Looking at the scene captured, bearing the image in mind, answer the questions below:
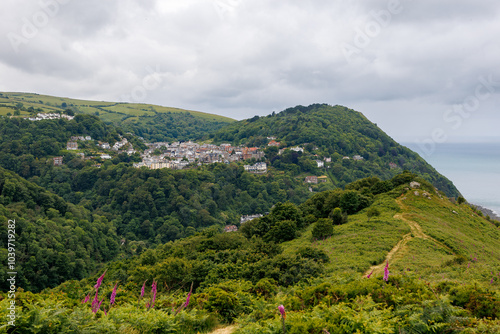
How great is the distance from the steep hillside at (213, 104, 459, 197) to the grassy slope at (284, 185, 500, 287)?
62.9 metres

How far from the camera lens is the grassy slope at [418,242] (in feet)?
37.7

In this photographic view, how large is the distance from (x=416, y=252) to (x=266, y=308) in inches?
444

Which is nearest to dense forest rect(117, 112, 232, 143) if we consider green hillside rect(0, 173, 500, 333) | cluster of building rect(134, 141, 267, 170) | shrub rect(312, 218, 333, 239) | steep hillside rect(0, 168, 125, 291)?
cluster of building rect(134, 141, 267, 170)

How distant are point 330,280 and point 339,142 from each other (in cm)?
10395

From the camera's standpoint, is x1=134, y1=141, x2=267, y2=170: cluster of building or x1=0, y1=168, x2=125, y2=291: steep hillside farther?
x1=134, y1=141, x2=267, y2=170: cluster of building

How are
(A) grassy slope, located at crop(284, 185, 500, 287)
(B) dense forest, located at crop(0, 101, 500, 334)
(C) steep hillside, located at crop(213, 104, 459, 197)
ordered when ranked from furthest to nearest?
(C) steep hillside, located at crop(213, 104, 459, 197) → (A) grassy slope, located at crop(284, 185, 500, 287) → (B) dense forest, located at crop(0, 101, 500, 334)

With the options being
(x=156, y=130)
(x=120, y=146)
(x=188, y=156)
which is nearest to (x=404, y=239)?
(x=188, y=156)

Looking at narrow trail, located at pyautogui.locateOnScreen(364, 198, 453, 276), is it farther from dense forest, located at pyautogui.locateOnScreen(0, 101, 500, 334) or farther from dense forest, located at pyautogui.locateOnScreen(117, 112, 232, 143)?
dense forest, located at pyautogui.locateOnScreen(117, 112, 232, 143)

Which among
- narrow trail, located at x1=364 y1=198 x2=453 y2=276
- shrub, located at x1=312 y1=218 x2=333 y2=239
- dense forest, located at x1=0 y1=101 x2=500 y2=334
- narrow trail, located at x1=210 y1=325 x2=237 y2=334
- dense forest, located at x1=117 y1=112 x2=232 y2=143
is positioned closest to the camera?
dense forest, located at x1=0 y1=101 x2=500 y2=334

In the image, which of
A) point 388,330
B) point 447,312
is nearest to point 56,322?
point 388,330

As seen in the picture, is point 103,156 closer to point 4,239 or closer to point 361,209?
point 4,239

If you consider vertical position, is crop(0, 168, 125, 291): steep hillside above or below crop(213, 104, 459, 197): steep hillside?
below

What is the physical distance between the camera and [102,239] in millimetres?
48344

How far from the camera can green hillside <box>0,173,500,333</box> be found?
502 centimetres
